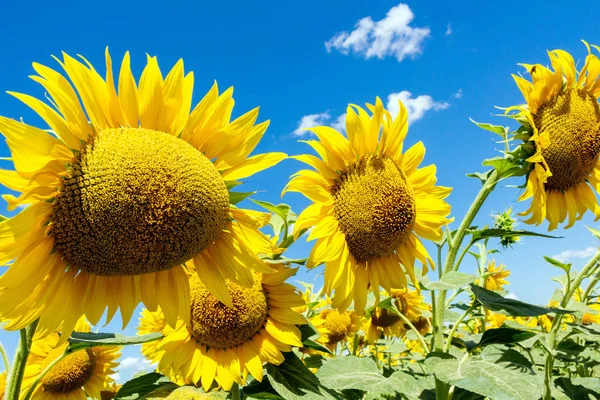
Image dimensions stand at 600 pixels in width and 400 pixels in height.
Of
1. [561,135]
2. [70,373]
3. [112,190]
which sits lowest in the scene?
[70,373]

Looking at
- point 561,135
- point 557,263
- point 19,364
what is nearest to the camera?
point 19,364

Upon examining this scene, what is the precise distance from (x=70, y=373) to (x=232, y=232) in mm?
2599

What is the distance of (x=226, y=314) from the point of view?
2.68m

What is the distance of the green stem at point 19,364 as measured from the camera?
6.58ft

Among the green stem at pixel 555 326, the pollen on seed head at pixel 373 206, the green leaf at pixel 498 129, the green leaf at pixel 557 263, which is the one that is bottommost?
the green stem at pixel 555 326

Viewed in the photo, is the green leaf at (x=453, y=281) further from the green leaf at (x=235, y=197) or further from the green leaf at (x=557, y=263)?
the green leaf at (x=557, y=263)

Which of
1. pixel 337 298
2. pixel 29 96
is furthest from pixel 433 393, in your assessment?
pixel 29 96

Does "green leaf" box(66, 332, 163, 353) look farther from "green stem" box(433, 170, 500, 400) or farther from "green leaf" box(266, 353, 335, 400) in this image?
"green stem" box(433, 170, 500, 400)

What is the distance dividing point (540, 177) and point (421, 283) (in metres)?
1.00

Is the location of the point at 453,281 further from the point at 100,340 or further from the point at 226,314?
the point at 100,340

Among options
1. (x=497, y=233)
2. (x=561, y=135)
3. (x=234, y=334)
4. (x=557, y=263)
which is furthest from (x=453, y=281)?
(x=557, y=263)

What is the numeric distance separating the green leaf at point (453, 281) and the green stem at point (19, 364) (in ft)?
5.84

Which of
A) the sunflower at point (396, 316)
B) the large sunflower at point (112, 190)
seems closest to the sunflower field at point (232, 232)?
the large sunflower at point (112, 190)

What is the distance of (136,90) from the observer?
1896 mm
